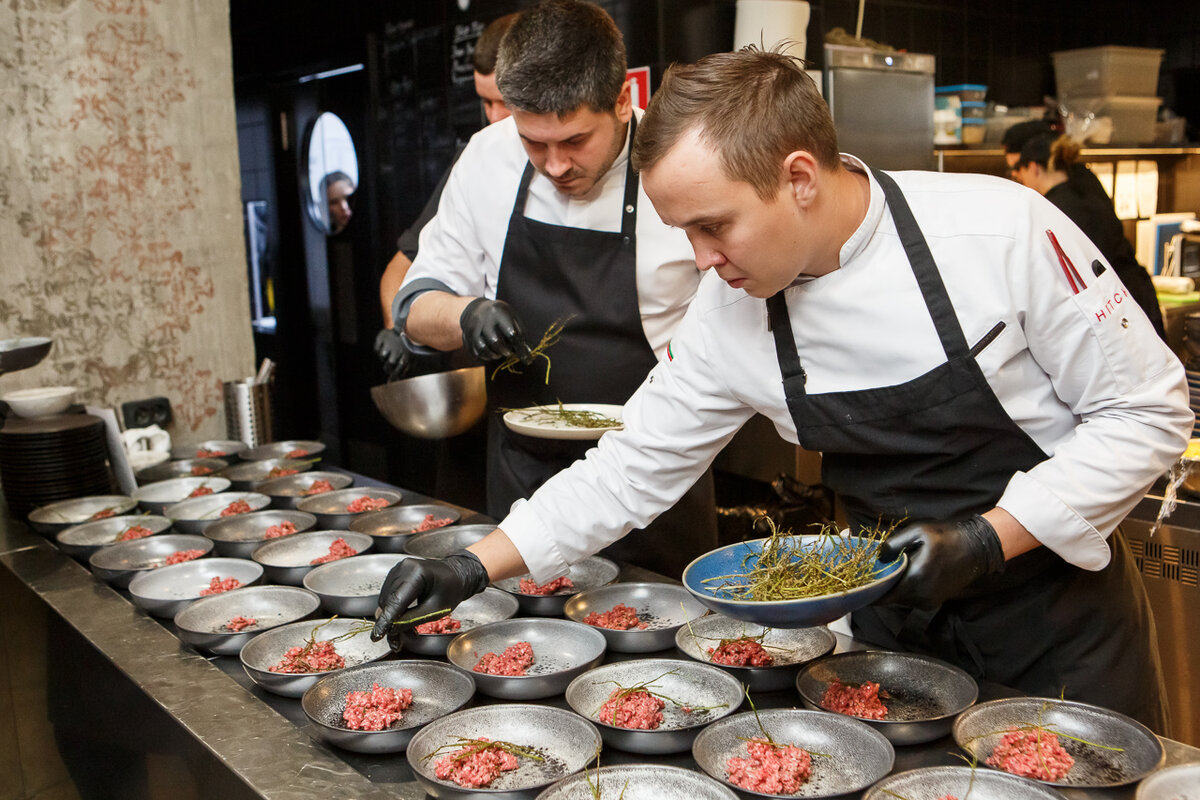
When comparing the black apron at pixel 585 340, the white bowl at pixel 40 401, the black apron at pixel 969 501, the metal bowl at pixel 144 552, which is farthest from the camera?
the white bowl at pixel 40 401

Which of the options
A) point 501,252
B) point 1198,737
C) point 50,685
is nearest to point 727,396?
point 501,252

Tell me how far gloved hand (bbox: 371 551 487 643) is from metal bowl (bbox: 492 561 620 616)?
0.28 m

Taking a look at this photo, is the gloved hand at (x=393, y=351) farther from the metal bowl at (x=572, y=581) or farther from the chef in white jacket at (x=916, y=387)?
the chef in white jacket at (x=916, y=387)

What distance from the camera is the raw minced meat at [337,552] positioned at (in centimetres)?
234

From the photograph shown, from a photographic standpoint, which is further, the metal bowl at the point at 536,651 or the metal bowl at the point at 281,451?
the metal bowl at the point at 281,451

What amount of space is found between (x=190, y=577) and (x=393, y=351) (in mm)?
874

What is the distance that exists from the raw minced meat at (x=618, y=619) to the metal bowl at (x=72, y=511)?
5.04ft

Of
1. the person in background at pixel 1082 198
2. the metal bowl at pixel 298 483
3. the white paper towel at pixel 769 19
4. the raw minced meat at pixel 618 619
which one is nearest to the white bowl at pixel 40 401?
the metal bowl at pixel 298 483

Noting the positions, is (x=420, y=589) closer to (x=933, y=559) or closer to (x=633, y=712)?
(x=633, y=712)

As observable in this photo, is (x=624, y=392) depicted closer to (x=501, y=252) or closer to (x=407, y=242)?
(x=501, y=252)

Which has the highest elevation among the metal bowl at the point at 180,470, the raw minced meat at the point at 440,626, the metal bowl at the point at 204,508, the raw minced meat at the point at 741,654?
the metal bowl at the point at 180,470

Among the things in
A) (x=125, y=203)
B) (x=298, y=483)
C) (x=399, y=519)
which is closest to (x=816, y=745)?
(x=399, y=519)

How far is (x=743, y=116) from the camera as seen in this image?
142cm

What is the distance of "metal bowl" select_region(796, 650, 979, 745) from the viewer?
4.96 ft
